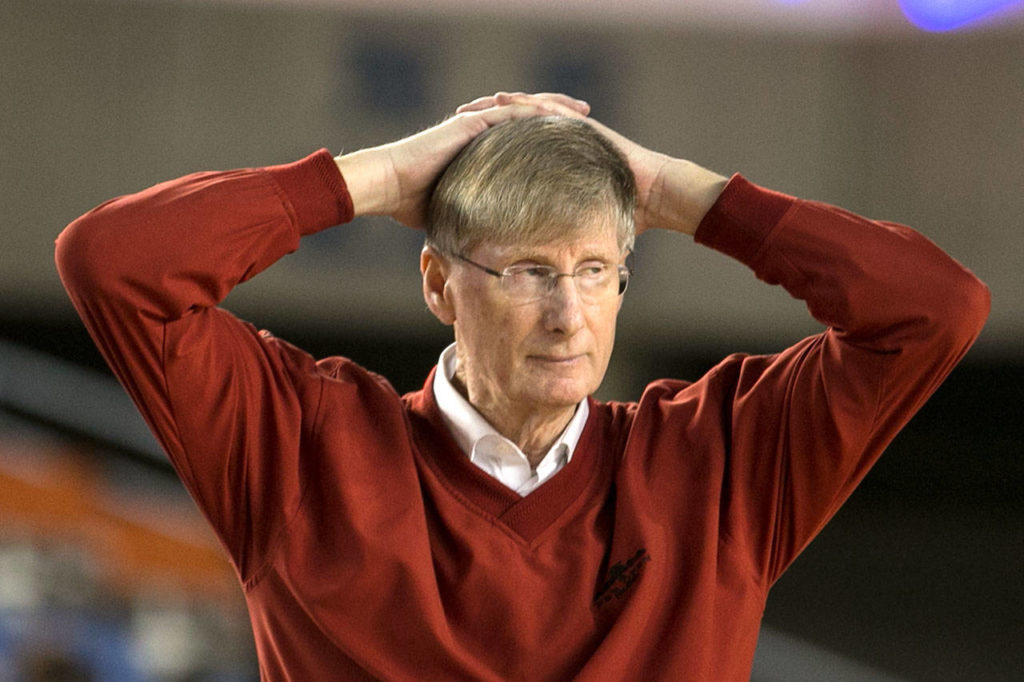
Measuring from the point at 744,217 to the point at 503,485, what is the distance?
45 centimetres

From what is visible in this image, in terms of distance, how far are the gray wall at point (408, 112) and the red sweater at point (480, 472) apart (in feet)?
15.9

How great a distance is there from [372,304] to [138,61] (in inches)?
67.4

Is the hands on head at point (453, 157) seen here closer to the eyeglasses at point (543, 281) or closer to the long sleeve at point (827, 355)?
the long sleeve at point (827, 355)

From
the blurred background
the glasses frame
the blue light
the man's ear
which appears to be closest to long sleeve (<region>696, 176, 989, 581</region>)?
the glasses frame

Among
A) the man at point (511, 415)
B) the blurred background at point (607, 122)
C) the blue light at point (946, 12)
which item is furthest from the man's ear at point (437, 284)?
the blue light at point (946, 12)

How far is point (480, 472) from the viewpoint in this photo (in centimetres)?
160

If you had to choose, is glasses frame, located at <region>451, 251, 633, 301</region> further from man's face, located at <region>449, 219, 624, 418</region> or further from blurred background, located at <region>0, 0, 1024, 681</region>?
blurred background, located at <region>0, 0, 1024, 681</region>

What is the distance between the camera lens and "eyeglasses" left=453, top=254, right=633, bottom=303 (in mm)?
1560

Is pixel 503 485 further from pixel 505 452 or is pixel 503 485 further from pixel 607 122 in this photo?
pixel 607 122

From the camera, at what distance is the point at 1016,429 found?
6.46 metres

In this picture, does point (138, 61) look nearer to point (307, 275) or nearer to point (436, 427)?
point (307, 275)

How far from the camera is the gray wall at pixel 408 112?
6.44 meters

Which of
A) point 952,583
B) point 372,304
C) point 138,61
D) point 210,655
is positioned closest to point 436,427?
point 210,655

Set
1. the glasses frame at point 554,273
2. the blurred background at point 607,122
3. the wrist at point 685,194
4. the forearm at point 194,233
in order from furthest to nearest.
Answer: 1. the blurred background at point 607,122
2. the wrist at point 685,194
3. the glasses frame at point 554,273
4. the forearm at point 194,233
